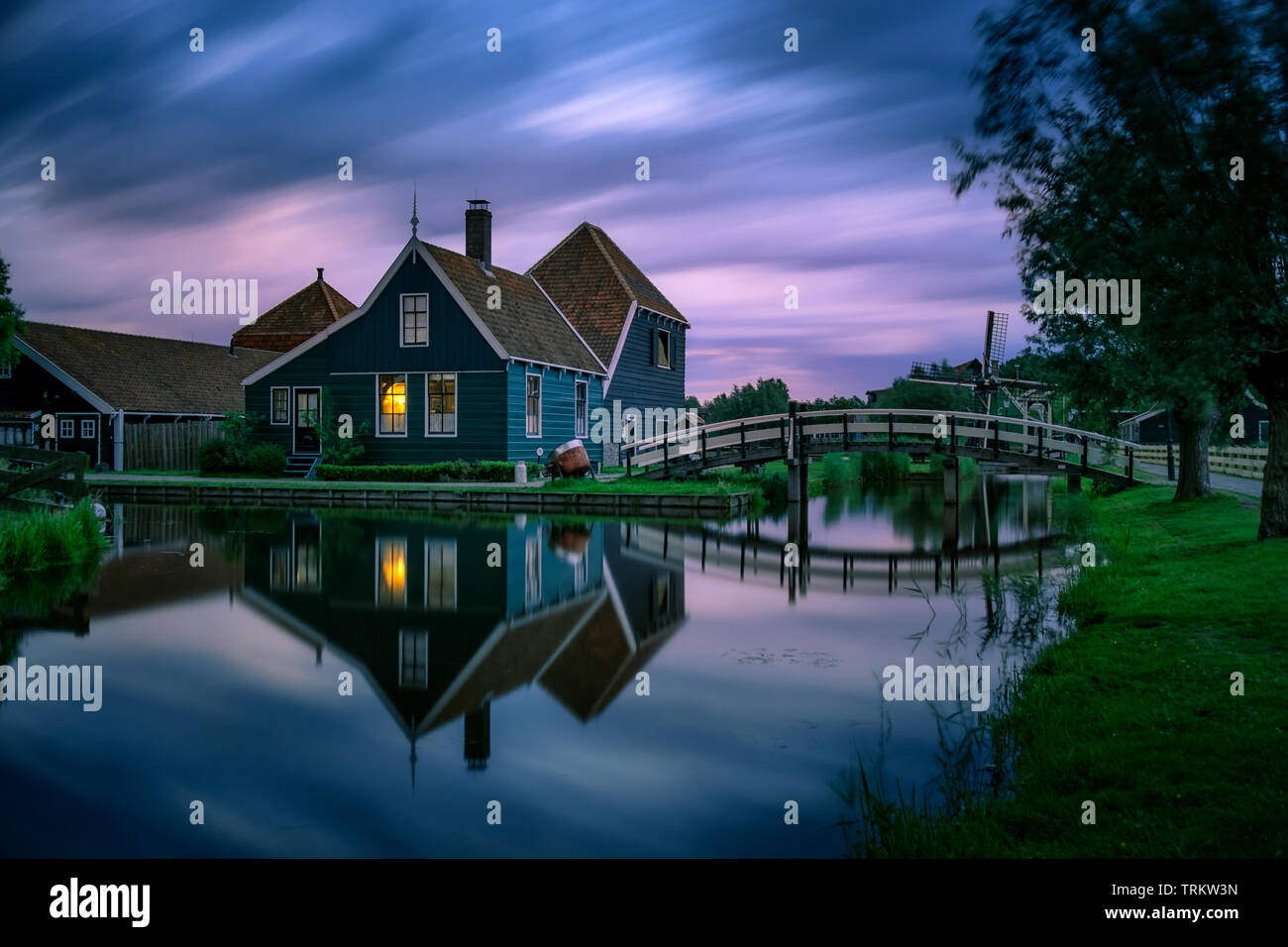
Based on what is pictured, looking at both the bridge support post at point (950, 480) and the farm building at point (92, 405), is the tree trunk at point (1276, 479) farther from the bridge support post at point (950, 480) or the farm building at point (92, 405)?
the farm building at point (92, 405)

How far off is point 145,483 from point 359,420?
6546 mm

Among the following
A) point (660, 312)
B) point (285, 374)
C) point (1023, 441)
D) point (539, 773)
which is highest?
point (660, 312)

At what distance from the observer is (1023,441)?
2778cm

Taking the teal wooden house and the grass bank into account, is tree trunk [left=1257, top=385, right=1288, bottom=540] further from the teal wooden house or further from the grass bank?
the teal wooden house

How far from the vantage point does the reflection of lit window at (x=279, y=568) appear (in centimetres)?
1449

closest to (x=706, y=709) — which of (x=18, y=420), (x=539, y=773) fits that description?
(x=539, y=773)

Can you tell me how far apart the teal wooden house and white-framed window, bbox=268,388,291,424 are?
3 cm

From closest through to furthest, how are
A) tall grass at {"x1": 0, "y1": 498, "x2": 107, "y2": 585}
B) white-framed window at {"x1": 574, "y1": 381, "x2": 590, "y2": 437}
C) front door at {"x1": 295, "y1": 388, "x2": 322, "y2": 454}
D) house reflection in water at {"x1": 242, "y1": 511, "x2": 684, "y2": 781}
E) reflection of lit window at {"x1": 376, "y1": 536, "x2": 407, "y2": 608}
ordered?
house reflection in water at {"x1": 242, "y1": 511, "x2": 684, "y2": 781} < reflection of lit window at {"x1": 376, "y1": 536, "x2": 407, "y2": 608} < tall grass at {"x1": 0, "y1": 498, "x2": 107, "y2": 585} < front door at {"x1": 295, "y1": 388, "x2": 322, "y2": 454} < white-framed window at {"x1": 574, "y1": 381, "x2": 590, "y2": 437}

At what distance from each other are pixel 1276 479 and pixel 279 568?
15.2 meters

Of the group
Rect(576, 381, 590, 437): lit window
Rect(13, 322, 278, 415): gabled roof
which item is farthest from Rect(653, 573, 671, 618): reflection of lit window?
Rect(13, 322, 278, 415): gabled roof

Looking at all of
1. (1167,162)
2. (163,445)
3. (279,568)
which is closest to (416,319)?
(163,445)

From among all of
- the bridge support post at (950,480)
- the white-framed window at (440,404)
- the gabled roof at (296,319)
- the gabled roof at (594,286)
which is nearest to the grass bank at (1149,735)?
the bridge support post at (950,480)

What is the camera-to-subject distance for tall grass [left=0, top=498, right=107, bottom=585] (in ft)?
47.2
